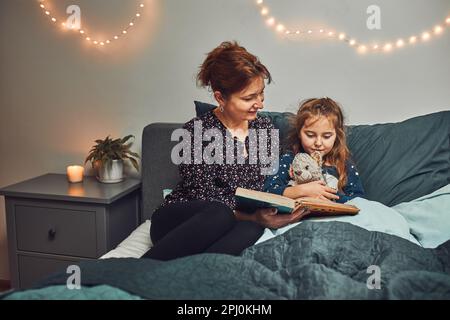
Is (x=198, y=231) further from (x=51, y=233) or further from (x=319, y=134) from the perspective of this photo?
(x=51, y=233)

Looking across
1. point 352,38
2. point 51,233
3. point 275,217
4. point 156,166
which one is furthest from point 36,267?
point 352,38

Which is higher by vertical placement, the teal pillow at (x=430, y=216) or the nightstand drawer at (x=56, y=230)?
the teal pillow at (x=430, y=216)

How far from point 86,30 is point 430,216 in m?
1.78

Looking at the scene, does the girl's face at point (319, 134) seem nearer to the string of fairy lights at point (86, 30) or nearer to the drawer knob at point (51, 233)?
the string of fairy lights at point (86, 30)

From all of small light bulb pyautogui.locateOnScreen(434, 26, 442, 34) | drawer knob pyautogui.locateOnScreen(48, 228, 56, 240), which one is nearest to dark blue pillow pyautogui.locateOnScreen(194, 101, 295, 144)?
small light bulb pyautogui.locateOnScreen(434, 26, 442, 34)

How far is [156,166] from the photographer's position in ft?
6.85

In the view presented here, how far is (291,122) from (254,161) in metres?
0.26

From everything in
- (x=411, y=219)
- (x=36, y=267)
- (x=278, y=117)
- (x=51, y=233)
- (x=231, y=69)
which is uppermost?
(x=231, y=69)

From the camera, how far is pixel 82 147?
2.37 metres

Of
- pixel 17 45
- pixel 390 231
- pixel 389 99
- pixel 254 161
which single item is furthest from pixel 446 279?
pixel 17 45

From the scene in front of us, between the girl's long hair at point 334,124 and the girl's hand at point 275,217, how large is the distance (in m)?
0.26

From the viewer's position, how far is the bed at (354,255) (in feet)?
3.21

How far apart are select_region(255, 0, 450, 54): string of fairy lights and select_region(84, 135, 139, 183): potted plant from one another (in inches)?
34.5

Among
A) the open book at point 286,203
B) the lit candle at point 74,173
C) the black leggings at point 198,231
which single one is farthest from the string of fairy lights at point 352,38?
Result: the lit candle at point 74,173
